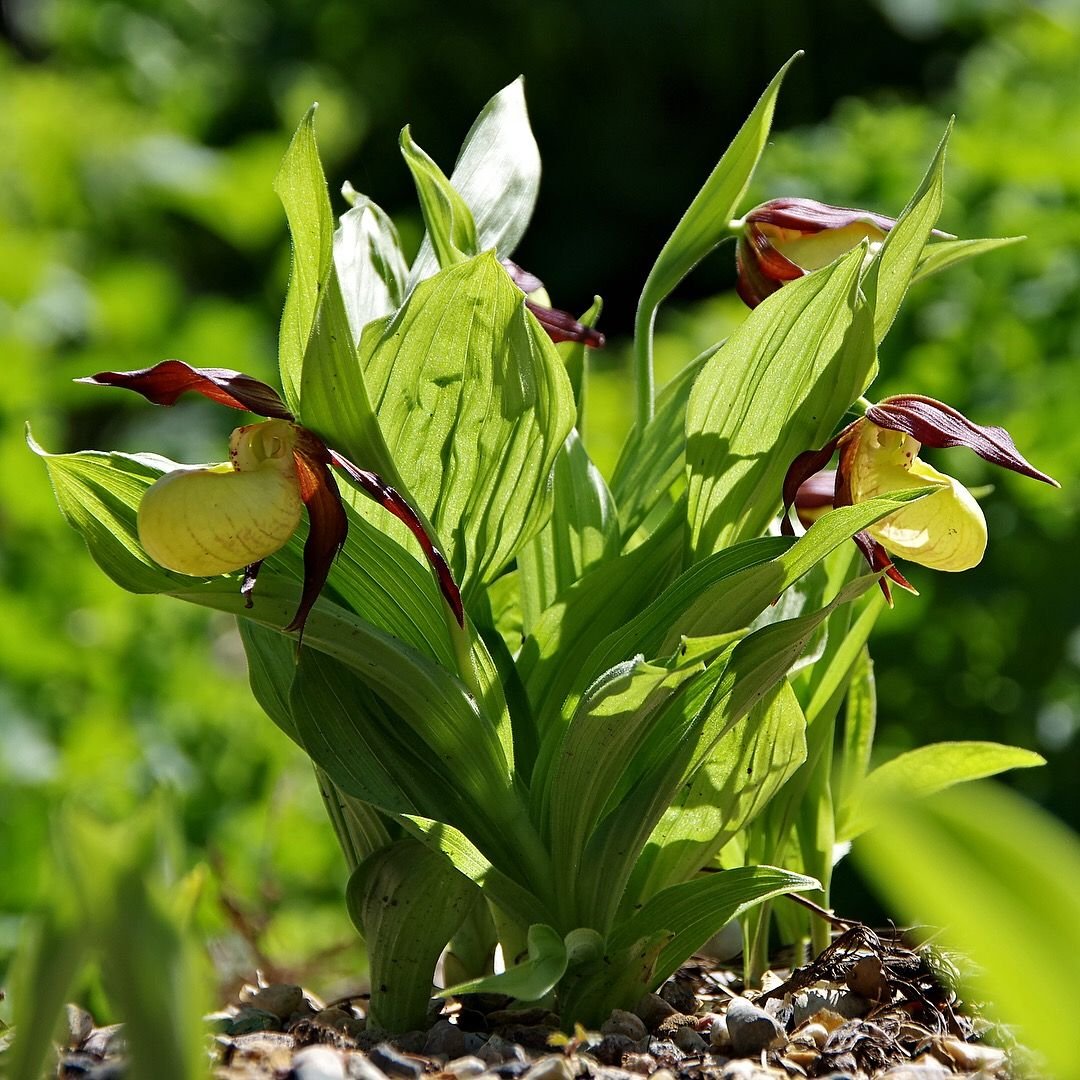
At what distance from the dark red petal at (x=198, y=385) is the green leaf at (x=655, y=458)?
25 cm

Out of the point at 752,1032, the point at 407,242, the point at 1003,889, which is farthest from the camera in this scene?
the point at 407,242

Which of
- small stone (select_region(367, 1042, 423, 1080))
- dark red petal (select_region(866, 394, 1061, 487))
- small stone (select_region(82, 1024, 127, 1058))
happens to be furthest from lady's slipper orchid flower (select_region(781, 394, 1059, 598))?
small stone (select_region(82, 1024, 127, 1058))

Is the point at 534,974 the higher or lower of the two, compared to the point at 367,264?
lower

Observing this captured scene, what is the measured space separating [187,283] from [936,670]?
2953mm

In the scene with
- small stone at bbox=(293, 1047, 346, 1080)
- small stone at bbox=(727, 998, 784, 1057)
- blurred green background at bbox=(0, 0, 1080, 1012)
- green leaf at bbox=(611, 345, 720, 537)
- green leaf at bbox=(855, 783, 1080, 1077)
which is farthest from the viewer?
blurred green background at bbox=(0, 0, 1080, 1012)

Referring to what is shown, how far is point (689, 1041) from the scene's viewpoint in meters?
0.64

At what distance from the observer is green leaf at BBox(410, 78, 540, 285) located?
2.48 ft

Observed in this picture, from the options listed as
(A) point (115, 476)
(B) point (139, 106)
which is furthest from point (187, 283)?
(A) point (115, 476)

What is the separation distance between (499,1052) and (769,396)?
0.35 metres

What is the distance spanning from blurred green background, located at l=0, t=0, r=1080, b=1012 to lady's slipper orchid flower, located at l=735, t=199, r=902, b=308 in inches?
19.3

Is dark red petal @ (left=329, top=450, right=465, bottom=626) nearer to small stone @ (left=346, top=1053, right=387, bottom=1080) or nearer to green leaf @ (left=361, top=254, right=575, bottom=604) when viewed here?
green leaf @ (left=361, top=254, right=575, bottom=604)

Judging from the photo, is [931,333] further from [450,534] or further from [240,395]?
[240,395]

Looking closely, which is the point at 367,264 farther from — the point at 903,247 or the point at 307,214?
the point at 903,247

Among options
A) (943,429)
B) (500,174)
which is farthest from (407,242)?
(943,429)
